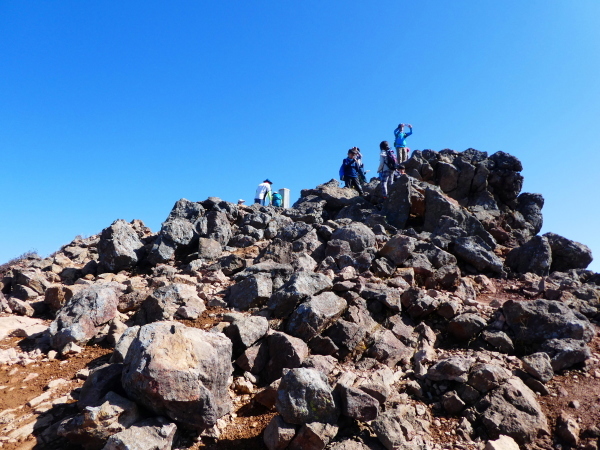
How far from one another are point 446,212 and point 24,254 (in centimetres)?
1700

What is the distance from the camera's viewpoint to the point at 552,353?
6.27 m

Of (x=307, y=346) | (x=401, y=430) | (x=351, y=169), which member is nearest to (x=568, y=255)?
(x=307, y=346)

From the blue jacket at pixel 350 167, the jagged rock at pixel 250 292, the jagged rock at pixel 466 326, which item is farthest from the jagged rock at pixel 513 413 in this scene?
the blue jacket at pixel 350 167

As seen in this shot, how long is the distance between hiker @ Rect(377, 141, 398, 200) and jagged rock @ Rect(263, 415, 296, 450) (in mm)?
12241

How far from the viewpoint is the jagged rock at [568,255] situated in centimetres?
1127

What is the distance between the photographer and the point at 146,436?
4.25m

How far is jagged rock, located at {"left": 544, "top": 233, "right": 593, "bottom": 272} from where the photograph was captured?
11273 mm

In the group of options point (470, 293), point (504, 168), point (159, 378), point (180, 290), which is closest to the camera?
point (159, 378)

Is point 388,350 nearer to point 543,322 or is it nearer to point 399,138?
point 543,322

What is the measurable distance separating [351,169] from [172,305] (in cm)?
1283

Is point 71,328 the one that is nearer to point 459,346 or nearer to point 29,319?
point 29,319

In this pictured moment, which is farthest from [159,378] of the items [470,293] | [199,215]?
[199,215]

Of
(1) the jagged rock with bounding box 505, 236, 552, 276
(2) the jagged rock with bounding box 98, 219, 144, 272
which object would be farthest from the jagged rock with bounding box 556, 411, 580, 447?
(2) the jagged rock with bounding box 98, 219, 144, 272

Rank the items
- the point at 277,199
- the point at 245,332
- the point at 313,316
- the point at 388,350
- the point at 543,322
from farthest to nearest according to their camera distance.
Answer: the point at 277,199 < the point at 543,322 < the point at 313,316 < the point at 388,350 < the point at 245,332
